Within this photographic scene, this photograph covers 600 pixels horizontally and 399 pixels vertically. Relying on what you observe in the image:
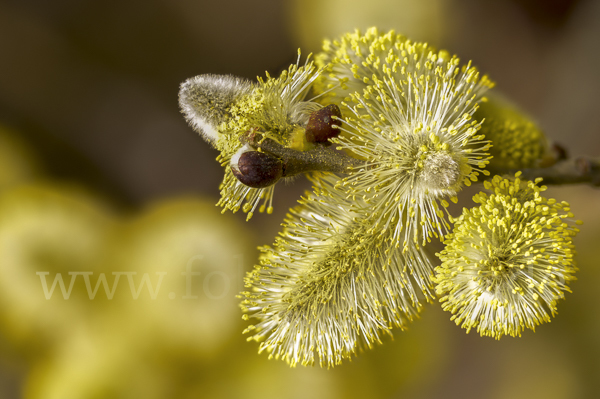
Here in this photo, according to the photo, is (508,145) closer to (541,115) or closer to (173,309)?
(541,115)

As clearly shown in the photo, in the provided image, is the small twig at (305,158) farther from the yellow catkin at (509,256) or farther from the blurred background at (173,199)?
the blurred background at (173,199)

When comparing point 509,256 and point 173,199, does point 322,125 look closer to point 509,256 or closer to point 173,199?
point 509,256

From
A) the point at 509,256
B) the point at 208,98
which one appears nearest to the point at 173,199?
the point at 208,98

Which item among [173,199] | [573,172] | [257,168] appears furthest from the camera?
[173,199]

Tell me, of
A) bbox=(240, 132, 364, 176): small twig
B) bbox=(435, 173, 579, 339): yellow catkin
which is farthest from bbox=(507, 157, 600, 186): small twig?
bbox=(240, 132, 364, 176): small twig

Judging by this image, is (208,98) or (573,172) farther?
(573,172)

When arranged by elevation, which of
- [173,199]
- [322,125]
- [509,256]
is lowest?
[509,256]

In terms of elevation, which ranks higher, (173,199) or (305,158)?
(173,199)
